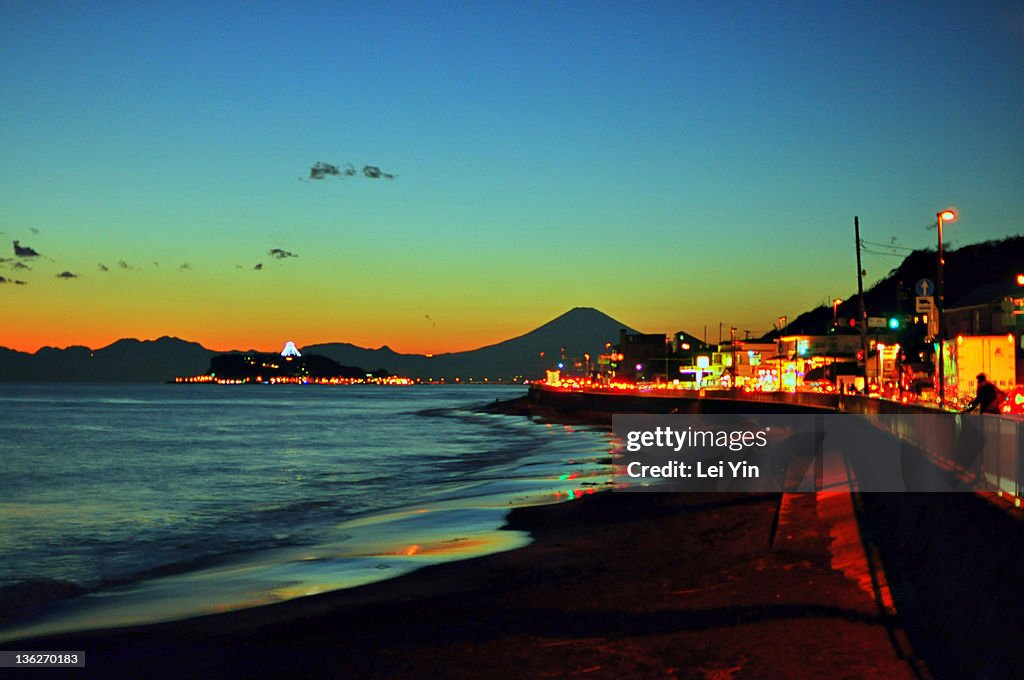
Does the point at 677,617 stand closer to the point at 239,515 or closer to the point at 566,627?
the point at 566,627

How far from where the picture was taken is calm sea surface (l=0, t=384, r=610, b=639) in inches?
685

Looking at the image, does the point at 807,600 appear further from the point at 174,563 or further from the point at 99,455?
the point at 99,455

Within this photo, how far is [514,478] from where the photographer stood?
1502 inches

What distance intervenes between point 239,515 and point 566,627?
1996cm

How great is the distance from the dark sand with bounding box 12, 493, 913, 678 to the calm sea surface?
1757 millimetres

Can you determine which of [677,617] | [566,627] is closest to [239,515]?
[566,627]

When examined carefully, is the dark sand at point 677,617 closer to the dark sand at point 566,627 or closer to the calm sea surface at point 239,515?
the dark sand at point 566,627

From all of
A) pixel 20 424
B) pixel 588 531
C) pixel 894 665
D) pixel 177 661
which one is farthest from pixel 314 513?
pixel 20 424

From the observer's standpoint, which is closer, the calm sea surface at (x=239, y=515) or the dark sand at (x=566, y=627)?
the dark sand at (x=566, y=627)

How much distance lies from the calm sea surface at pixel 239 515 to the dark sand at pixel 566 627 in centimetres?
176

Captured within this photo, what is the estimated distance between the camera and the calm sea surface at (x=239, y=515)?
17.4 meters

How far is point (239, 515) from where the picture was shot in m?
30.5

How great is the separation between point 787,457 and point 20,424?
88.4 meters

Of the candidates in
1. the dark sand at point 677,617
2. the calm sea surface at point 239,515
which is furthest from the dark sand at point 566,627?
the calm sea surface at point 239,515
